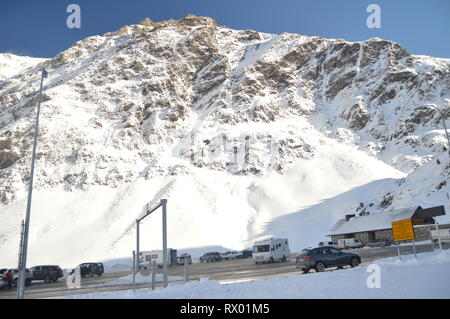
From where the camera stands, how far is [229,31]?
185125 mm

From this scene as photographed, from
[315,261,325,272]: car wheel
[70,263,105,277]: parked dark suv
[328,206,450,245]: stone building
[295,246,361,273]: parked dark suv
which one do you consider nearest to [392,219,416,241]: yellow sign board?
[295,246,361,273]: parked dark suv

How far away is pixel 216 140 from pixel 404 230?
9163 centimetres

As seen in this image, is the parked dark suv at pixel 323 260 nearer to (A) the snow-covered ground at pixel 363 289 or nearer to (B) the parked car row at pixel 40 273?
(A) the snow-covered ground at pixel 363 289

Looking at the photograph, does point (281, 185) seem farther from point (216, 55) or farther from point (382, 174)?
point (216, 55)

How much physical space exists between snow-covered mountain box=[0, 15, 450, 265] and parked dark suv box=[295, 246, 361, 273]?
44036 millimetres

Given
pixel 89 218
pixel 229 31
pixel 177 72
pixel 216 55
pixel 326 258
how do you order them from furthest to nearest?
pixel 229 31, pixel 216 55, pixel 177 72, pixel 89 218, pixel 326 258

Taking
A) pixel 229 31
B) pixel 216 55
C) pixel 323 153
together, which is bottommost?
pixel 323 153

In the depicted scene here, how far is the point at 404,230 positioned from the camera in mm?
20203

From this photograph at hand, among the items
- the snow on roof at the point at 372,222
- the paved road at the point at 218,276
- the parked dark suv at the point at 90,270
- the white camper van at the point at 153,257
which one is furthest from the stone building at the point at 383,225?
the parked dark suv at the point at 90,270

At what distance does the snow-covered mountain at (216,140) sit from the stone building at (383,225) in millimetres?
6048

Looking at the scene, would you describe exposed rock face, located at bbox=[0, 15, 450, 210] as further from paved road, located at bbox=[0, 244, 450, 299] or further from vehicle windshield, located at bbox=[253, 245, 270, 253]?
paved road, located at bbox=[0, 244, 450, 299]

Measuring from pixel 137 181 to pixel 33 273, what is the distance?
182 feet

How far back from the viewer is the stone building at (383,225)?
176 feet

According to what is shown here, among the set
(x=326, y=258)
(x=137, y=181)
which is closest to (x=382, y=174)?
(x=137, y=181)
